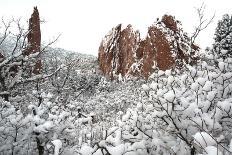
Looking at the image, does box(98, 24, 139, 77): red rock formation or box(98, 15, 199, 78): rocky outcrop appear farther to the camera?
box(98, 24, 139, 77): red rock formation

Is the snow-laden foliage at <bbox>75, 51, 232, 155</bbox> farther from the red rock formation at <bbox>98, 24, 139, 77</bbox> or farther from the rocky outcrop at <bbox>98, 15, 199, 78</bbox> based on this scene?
the red rock formation at <bbox>98, 24, 139, 77</bbox>

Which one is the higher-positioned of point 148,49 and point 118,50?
point 118,50

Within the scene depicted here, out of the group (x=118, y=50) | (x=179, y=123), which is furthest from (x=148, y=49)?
(x=179, y=123)

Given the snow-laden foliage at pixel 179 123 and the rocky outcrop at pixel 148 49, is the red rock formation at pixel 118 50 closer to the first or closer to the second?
the rocky outcrop at pixel 148 49

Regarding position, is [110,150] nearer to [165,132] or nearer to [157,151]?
[157,151]

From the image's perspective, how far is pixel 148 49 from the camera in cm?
3077

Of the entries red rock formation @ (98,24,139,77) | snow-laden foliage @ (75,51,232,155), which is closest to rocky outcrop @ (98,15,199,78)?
red rock formation @ (98,24,139,77)

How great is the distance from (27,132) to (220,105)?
274 centimetres

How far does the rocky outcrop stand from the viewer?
94.7 feet

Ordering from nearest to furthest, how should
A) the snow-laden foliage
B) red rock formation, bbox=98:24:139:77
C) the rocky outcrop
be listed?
1. the snow-laden foliage
2. the rocky outcrop
3. red rock formation, bbox=98:24:139:77

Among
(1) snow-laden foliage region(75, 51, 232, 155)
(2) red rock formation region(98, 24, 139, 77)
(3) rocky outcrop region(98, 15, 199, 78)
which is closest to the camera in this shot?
(1) snow-laden foliage region(75, 51, 232, 155)

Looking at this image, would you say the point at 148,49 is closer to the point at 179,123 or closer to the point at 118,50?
the point at 118,50

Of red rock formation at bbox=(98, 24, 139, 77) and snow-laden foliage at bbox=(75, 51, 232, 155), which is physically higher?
red rock formation at bbox=(98, 24, 139, 77)

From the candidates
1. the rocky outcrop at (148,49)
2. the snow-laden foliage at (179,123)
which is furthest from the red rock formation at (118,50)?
the snow-laden foliage at (179,123)
